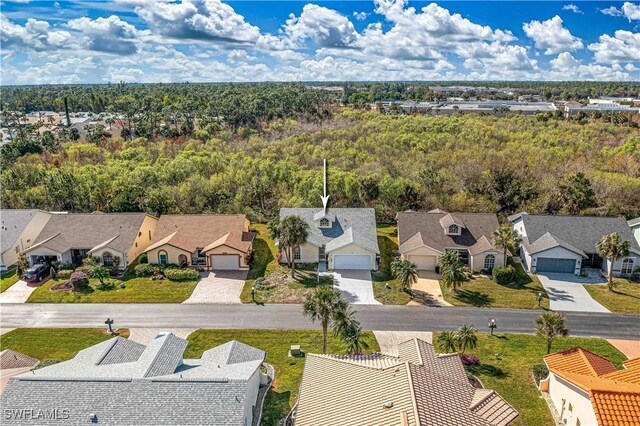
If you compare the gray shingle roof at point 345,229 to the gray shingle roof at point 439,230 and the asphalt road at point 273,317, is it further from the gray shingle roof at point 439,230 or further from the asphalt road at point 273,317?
the asphalt road at point 273,317

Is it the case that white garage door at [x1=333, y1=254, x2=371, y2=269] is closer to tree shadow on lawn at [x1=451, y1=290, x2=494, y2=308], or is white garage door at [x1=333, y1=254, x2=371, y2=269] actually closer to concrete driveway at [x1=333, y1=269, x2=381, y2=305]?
concrete driveway at [x1=333, y1=269, x2=381, y2=305]

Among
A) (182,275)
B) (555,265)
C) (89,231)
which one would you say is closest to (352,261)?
(182,275)

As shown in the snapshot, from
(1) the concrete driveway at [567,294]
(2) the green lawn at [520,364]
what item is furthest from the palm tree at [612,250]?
(2) the green lawn at [520,364]

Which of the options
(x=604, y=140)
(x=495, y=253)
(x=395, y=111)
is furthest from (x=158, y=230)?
(x=395, y=111)

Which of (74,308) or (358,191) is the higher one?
(358,191)

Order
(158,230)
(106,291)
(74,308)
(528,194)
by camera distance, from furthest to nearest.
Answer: (528,194) → (158,230) → (106,291) → (74,308)

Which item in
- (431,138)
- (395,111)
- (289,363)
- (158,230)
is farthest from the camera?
(395,111)

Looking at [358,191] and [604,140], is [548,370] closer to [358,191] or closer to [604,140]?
[358,191]
